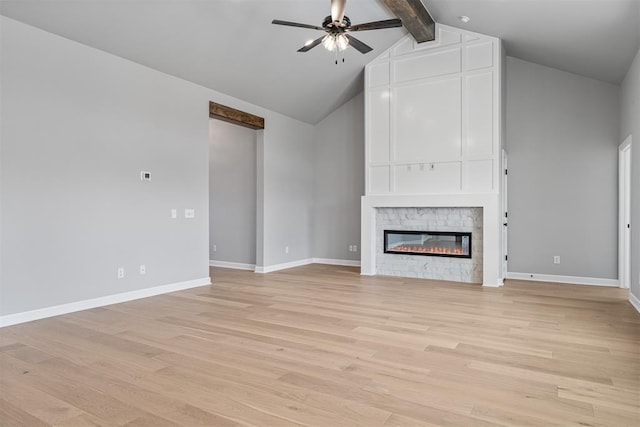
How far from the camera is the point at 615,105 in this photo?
5.63m

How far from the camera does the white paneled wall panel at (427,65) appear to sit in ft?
19.6

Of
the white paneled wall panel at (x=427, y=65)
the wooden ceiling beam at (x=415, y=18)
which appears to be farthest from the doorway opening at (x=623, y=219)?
the wooden ceiling beam at (x=415, y=18)

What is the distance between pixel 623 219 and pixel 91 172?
6.94m

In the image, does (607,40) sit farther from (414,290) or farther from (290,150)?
(290,150)

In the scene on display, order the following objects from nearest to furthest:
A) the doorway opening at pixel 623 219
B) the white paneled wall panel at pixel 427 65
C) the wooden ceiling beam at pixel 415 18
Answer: the wooden ceiling beam at pixel 415 18, the doorway opening at pixel 623 219, the white paneled wall panel at pixel 427 65

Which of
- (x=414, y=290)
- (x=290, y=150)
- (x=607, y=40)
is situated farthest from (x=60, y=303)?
(x=607, y=40)

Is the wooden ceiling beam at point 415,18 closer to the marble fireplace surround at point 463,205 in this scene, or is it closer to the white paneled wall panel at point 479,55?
the white paneled wall panel at point 479,55

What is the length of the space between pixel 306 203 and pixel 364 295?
346 cm

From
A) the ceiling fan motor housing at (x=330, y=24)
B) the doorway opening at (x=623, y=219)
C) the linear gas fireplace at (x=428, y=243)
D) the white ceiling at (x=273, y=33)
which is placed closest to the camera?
the ceiling fan motor housing at (x=330, y=24)

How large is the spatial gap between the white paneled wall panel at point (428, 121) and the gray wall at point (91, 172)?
9.10 ft

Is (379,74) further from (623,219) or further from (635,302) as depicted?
(635,302)

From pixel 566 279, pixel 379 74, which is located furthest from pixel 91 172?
pixel 566 279

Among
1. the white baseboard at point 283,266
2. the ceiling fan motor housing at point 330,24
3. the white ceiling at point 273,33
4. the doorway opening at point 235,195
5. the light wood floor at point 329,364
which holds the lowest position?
the light wood floor at point 329,364

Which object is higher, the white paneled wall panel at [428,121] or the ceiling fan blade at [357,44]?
the ceiling fan blade at [357,44]
